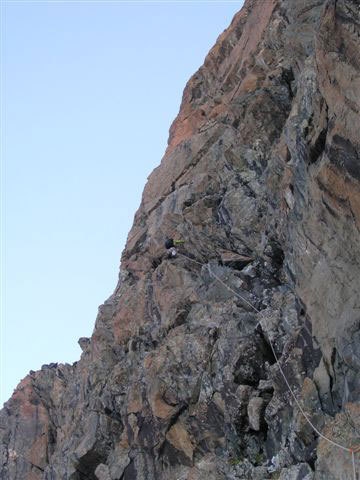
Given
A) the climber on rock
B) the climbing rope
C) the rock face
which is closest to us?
the climbing rope

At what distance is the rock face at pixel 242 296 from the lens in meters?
18.5

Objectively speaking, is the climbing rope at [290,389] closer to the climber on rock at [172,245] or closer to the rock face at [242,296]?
the rock face at [242,296]

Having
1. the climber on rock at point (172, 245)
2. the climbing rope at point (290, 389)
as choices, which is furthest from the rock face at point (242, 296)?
the climber on rock at point (172, 245)

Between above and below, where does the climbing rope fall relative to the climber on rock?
below

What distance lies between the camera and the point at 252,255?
25.4 m

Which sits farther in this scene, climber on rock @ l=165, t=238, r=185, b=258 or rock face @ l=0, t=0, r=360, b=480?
climber on rock @ l=165, t=238, r=185, b=258

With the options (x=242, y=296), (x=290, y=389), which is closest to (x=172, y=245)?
(x=242, y=296)

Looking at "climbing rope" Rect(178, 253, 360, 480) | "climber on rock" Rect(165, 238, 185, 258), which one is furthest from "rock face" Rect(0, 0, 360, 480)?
"climber on rock" Rect(165, 238, 185, 258)

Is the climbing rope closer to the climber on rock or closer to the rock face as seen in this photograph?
the rock face

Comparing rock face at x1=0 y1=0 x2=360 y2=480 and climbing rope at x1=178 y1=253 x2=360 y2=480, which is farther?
rock face at x1=0 y1=0 x2=360 y2=480

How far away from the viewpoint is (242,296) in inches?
950

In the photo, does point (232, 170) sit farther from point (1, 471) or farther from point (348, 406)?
point (1, 471)

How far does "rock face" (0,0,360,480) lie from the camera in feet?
60.6

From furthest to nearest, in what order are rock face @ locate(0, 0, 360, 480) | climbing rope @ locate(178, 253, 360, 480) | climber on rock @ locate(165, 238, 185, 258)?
climber on rock @ locate(165, 238, 185, 258) < rock face @ locate(0, 0, 360, 480) < climbing rope @ locate(178, 253, 360, 480)
